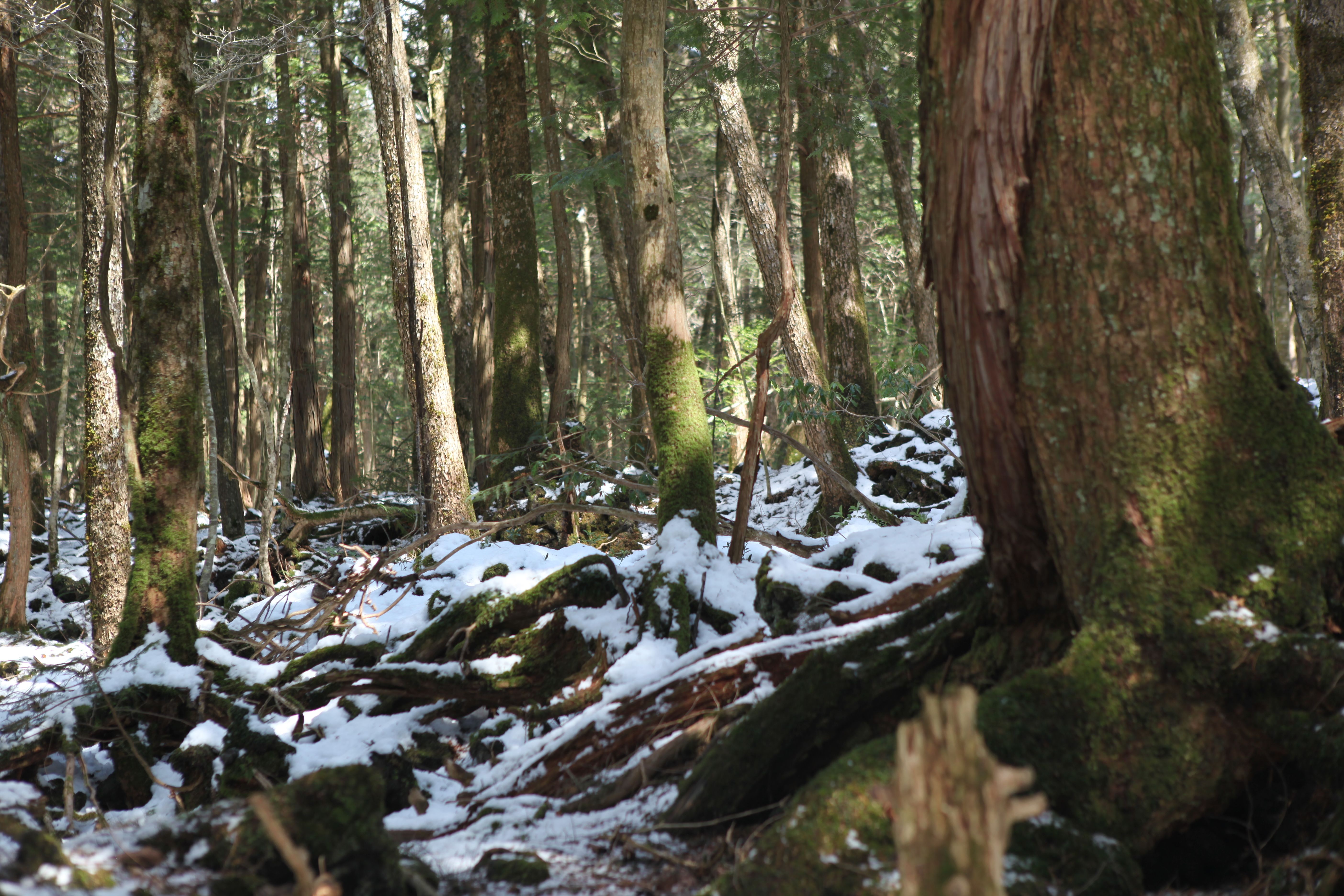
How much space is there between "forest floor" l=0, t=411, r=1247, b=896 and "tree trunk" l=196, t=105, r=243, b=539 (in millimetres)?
6483

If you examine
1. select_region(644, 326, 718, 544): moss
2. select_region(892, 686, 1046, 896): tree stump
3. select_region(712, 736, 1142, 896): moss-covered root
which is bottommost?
select_region(712, 736, 1142, 896): moss-covered root

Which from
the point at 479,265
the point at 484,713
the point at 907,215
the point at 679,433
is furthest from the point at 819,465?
the point at 479,265

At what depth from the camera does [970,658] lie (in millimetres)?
2943

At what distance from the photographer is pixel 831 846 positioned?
2.21 meters

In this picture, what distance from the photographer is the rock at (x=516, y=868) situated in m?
2.63

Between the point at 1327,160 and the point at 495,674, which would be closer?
the point at 495,674

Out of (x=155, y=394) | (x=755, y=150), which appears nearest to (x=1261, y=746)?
(x=155, y=394)

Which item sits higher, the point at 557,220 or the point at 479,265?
the point at 479,265

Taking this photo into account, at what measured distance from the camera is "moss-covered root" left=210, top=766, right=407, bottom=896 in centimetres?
223

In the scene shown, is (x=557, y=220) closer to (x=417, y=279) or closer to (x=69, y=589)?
(x=417, y=279)

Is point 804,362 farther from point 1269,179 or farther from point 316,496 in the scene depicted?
point 316,496

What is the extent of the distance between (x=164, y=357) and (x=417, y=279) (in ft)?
12.6

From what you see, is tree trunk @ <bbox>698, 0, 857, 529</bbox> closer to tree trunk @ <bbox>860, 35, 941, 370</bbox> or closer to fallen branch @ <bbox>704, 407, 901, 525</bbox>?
fallen branch @ <bbox>704, 407, 901, 525</bbox>

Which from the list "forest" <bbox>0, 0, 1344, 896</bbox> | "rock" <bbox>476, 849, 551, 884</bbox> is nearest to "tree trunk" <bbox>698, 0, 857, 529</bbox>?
"forest" <bbox>0, 0, 1344, 896</bbox>
